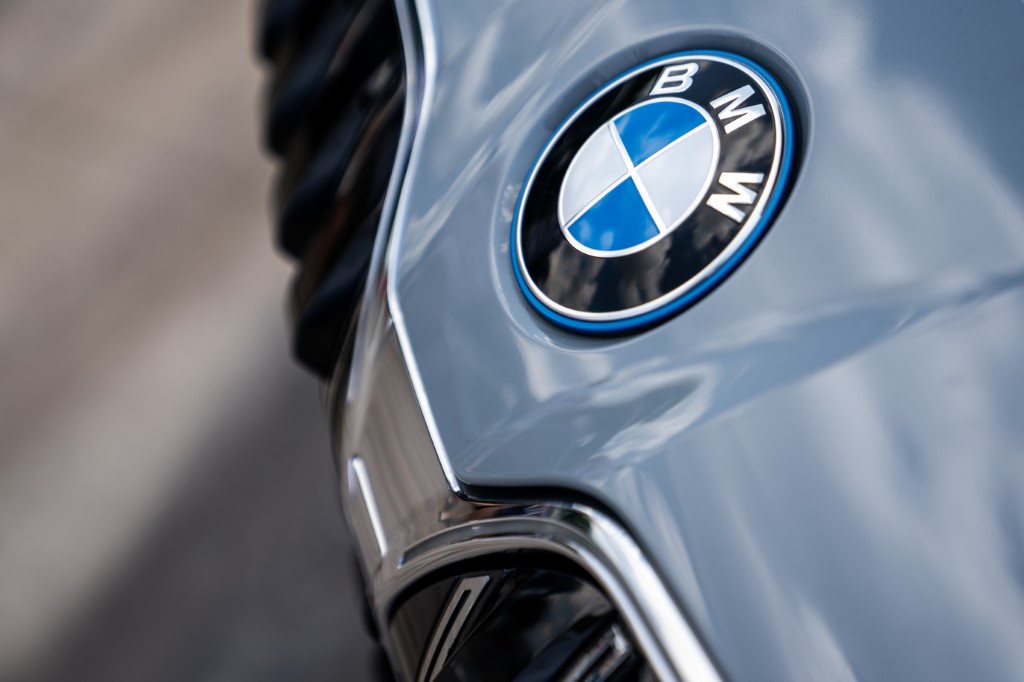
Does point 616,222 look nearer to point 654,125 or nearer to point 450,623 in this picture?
point 654,125

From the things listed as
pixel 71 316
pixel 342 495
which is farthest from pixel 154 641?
pixel 342 495

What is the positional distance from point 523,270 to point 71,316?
1881 mm

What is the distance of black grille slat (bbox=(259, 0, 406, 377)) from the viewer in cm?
106

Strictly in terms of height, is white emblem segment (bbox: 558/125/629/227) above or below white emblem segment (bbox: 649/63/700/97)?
below

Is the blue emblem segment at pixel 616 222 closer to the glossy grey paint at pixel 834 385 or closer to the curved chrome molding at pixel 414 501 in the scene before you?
the glossy grey paint at pixel 834 385

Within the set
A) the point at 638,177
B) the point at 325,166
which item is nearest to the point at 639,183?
the point at 638,177

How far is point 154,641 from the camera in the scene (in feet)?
6.16

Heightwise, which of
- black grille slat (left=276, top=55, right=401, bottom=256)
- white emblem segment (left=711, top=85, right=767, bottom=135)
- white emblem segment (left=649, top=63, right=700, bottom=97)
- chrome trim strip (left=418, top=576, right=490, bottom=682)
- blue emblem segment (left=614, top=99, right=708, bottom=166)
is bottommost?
chrome trim strip (left=418, top=576, right=490, bottom=682)

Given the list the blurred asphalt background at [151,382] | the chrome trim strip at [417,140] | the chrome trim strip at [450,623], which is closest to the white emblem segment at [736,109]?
the chrome trim strip at [417,140]

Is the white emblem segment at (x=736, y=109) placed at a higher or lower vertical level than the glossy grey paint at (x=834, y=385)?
higher

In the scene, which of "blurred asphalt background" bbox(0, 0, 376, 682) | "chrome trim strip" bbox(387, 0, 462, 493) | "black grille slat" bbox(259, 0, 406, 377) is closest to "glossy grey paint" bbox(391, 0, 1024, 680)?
"chrome trim strip" bbox(387, 0, 462, 493)

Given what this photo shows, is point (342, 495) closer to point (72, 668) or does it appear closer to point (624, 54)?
point (624, 54)

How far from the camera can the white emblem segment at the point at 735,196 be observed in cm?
73

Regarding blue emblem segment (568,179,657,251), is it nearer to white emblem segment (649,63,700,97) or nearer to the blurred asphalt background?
white emblem segment (649,63,700,97)
